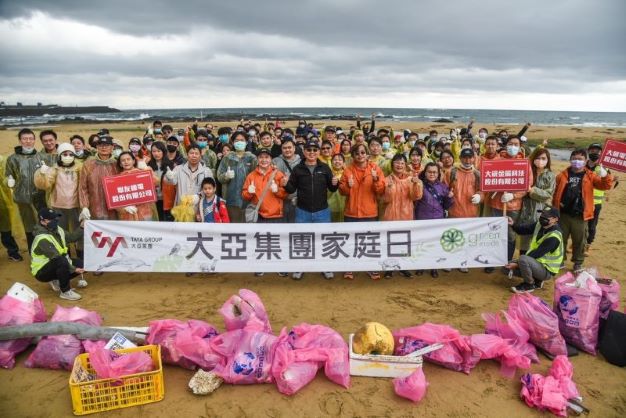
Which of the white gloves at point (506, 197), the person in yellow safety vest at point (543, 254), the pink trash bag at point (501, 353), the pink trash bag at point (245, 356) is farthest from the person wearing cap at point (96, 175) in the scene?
the person in yellow safety vest at point (543, 254)

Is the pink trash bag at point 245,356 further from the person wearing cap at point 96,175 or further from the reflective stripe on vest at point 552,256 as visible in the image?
the reflective stripe on vest at point 552,256

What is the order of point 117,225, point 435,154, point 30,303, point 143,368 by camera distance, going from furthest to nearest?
point 435,154
point 117,225
point 30,303
point 143,368

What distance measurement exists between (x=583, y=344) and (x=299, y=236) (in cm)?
355

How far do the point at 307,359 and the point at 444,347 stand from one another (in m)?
1.36

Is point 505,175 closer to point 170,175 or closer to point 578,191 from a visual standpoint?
point 578,191

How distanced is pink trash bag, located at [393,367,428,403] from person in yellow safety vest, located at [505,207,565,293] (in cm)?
275

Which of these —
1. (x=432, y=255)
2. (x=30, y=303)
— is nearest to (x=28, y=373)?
(x=30, y=303)

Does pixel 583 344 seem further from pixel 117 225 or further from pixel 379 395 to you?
pixel 117 225

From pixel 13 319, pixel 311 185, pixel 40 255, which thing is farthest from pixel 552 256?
pixel 40 255

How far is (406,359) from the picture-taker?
3.57 metres

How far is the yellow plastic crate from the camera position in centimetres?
319

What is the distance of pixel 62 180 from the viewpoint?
5.77 m

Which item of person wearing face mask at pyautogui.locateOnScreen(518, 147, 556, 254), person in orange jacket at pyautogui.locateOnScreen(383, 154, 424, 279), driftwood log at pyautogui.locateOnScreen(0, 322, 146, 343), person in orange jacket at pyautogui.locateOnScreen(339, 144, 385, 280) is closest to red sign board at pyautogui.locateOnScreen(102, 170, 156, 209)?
driftwood log at pyautogui.locateOnScreen(0, 322, 146, 343)

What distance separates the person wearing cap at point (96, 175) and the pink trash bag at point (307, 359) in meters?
3.82
